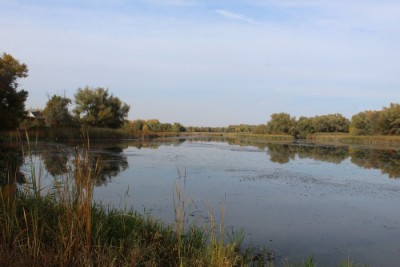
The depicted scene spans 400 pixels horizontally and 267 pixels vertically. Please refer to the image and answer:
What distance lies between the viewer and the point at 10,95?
2616cm

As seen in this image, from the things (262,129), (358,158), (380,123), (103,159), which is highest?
(380,123)

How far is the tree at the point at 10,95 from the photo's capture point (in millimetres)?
24788

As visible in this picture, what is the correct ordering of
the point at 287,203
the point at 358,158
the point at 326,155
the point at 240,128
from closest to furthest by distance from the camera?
the point at 287,203 → the point at 358,158 → the point at 326,155 → the point at 240,128

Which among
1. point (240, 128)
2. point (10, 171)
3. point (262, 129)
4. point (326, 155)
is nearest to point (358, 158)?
point (326, 155)

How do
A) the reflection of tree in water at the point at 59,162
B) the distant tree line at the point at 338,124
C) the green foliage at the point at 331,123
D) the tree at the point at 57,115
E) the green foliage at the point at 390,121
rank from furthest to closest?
the green foliage at the point at 331,123 → the distant tree line at the point at 338,124 → the green foliage at the point at 390,121 → the tree at the point at 57,115 → the reflection of tree in water at the point at 59,162

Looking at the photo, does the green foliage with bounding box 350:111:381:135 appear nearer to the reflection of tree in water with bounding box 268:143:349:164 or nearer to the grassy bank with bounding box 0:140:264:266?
the reflection of tree in water with bounding box 268:143:349:164

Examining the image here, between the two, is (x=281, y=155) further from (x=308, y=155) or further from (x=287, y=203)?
(x=287, y=203)

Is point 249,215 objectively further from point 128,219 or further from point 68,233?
point 68,233

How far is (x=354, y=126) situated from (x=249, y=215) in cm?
6432

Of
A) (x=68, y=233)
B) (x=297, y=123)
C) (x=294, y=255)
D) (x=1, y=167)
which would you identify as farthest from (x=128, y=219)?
(x=297, y=123)

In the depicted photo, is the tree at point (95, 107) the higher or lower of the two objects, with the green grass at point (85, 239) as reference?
higher

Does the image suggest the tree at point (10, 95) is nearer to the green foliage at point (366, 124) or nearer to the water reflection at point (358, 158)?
the water reflection at point (358, 158)

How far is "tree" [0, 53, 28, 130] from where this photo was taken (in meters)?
24.8

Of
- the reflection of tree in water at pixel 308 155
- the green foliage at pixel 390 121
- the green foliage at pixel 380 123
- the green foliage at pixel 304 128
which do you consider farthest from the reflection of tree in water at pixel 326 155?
the green foliage at pixel 304 128
